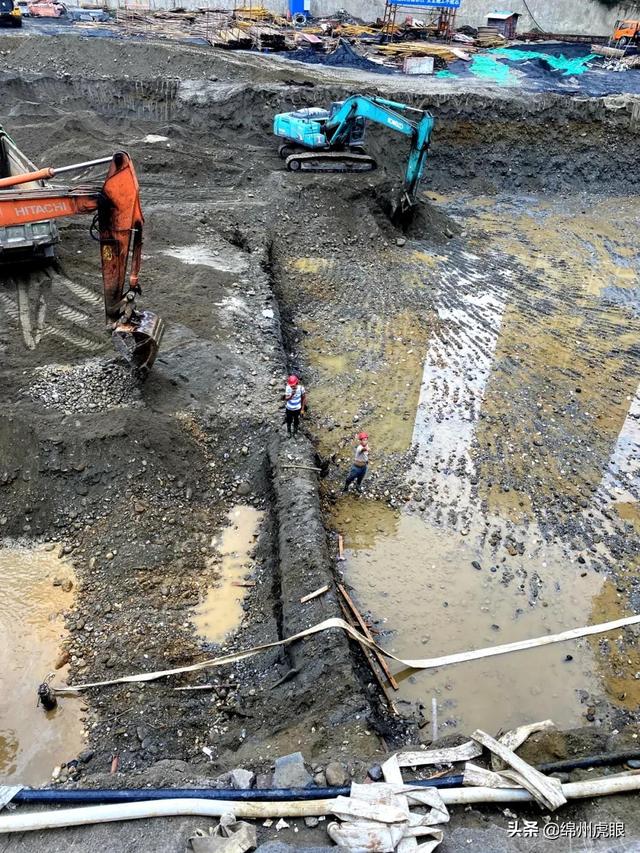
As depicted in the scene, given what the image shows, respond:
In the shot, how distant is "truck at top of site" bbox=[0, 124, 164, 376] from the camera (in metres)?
8.33

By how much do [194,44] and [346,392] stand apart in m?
21.3

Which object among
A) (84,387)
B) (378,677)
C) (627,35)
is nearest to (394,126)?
(84,387)

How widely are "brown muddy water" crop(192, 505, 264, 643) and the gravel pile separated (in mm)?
2451

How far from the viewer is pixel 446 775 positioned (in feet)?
16.8

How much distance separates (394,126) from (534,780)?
15312 mm

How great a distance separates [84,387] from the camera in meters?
9.45

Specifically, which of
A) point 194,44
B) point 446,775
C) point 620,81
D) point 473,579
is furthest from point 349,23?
point 446,775

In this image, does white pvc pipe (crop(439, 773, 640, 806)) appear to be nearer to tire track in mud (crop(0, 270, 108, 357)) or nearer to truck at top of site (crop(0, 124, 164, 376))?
truck at top of site (crop(0, 124, 164, 376))

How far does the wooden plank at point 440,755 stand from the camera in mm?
5211

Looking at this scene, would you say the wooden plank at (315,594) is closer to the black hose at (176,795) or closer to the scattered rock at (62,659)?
the black hose at (176,795)

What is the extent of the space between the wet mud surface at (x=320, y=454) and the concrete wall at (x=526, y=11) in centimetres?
2111

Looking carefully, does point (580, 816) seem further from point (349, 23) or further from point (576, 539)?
point (349, 23)

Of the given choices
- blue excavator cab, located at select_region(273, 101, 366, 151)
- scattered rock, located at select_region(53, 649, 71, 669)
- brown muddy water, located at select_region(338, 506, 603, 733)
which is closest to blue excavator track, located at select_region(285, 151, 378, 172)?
Result: blue excavator cab, located at select_region(273, 101, 366, 151)

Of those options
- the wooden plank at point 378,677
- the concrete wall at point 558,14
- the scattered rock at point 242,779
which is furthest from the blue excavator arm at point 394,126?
the concrete wall at point 558,14
